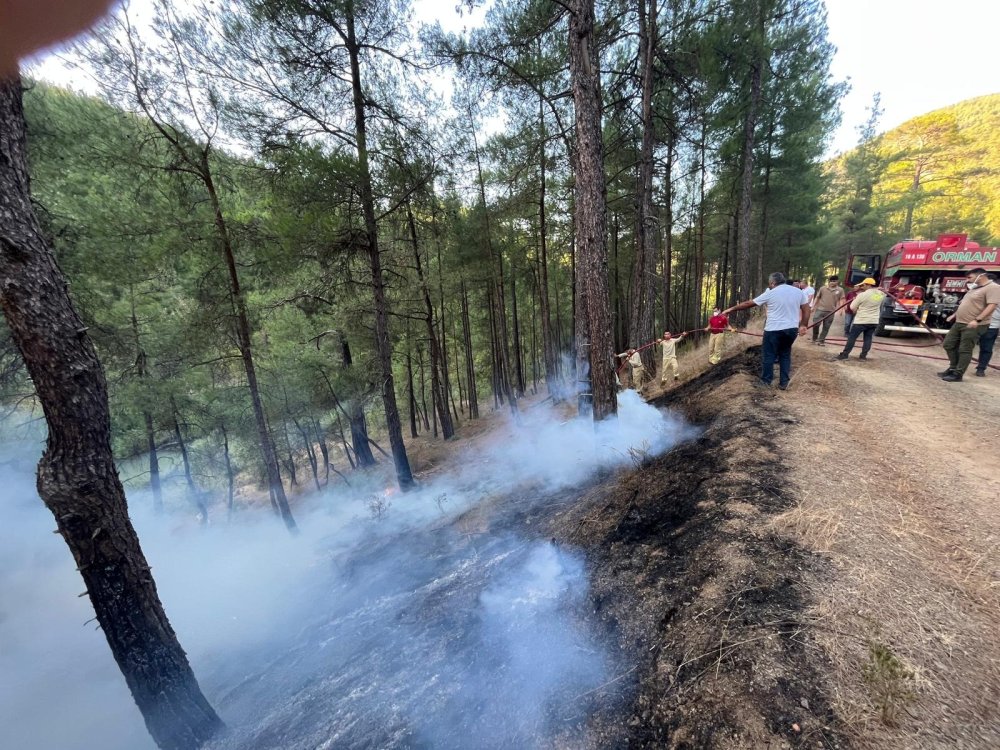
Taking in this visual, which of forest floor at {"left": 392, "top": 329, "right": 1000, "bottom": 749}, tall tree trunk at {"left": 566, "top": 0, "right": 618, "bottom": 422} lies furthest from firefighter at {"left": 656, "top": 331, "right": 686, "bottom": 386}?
forest floor at {"left": 392, "top": 329, "right": 1000, "bottom": 749}

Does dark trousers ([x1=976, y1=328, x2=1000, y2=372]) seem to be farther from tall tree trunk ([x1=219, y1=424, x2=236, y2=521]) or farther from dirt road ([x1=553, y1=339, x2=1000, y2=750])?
tall tree trunk ([x1=219, y1=424, x2=236, y2=521])

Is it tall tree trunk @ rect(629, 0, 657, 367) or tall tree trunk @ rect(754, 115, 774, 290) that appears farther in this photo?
tall tree trunk @ rect(754, 115, 774, 290)

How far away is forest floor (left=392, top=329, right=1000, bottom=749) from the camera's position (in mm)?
1949

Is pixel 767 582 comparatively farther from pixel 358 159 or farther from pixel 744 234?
pixel 744 234

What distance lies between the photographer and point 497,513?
23.7ft

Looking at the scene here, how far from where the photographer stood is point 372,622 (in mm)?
5250

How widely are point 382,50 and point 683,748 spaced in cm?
1139

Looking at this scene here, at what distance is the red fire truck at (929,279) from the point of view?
10297mm

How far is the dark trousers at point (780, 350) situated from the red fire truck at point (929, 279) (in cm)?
688

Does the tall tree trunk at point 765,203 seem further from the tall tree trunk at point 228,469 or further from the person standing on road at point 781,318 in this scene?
the tall tree trunk at point 228,469

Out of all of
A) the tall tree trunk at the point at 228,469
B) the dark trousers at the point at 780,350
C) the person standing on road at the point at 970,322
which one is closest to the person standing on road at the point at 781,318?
the dark trousers at the point at 780,350

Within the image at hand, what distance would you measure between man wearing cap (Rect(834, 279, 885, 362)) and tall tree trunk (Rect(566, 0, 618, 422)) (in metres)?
5.79

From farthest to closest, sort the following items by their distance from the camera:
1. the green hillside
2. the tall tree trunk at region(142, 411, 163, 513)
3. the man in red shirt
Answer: the green hillside, the tall tree trunk at region(142, 411, 163, 513), the man in red shirt

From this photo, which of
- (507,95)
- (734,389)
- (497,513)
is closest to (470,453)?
(497,513)
